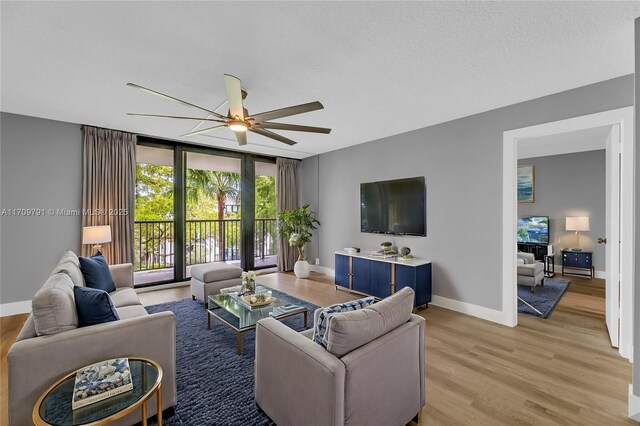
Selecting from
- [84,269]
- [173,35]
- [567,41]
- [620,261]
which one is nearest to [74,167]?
[84,269]

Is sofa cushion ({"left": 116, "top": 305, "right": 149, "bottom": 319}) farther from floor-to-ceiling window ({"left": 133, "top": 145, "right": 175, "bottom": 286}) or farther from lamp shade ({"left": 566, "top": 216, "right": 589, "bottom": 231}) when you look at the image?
lamp shade ({"left": 566, "top": 216, "right": 589, "bottom": 231})

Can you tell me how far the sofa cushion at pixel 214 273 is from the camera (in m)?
3.91

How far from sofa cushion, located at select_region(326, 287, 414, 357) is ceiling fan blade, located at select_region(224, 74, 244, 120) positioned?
1.71m

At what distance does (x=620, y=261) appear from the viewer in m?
2.68

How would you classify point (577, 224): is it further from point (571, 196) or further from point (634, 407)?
Answer: point (634, 407)

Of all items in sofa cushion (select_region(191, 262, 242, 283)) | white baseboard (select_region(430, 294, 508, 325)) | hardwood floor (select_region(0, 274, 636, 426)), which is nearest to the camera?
hardwood floor (select_region(0, 274, 636, 426))

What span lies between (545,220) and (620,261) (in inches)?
163

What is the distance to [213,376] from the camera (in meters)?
2.32

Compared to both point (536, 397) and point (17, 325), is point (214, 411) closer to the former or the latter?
point (536, 397)

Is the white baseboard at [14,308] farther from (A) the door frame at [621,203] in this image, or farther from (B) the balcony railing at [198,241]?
(A) the door frame at [621,203]

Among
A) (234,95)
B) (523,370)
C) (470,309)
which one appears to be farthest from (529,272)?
(234,95)

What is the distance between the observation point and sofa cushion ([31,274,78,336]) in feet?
5.33

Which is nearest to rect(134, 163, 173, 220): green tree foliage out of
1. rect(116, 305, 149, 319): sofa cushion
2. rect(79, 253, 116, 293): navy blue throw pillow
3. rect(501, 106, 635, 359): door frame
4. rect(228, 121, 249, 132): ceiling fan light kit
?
rect(79, 253, 116, 293): navy blue throw pillow

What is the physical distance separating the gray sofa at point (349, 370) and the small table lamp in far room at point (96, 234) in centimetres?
334
